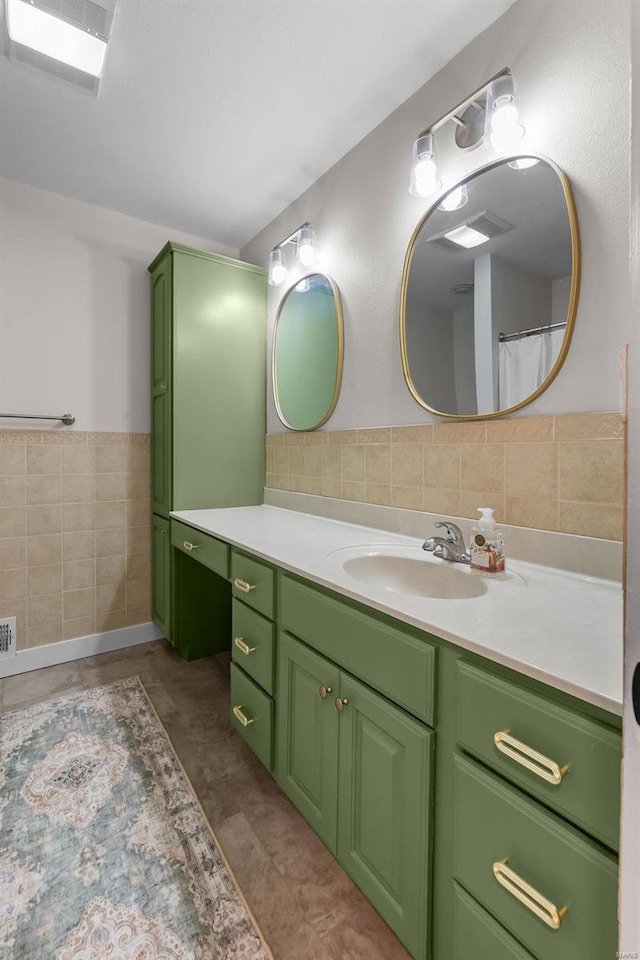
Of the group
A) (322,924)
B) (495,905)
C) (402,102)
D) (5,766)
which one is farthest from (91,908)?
(402,102)

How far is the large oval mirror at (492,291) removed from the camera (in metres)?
1.14

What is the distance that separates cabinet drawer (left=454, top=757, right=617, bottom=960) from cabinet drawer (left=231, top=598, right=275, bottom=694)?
27.3 inches

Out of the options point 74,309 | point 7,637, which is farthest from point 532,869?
point 74,309

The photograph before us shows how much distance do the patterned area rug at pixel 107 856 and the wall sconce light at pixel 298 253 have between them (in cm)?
213

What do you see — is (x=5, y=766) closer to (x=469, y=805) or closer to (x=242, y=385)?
(x=469, y=805)

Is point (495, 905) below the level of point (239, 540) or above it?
below

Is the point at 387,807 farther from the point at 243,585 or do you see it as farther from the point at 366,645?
the point at 243,585

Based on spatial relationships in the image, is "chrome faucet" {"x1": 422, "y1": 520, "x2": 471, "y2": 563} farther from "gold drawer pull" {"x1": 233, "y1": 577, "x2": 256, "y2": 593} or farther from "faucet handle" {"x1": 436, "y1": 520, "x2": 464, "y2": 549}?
"gold drawer pull" {"x1": 233, "y1": 577, "x2": 256, "y2": 593}

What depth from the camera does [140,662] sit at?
7.55ft

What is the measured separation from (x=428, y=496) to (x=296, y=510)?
2.82 feet

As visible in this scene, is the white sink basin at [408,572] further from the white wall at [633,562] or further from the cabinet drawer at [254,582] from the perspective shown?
the white wall at [633,562]

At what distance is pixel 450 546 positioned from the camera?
128cm

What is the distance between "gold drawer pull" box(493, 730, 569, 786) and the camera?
0.61m

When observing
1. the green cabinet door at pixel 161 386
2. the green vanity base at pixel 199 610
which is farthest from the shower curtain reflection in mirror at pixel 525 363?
the green vanity base at pixel 199 610
